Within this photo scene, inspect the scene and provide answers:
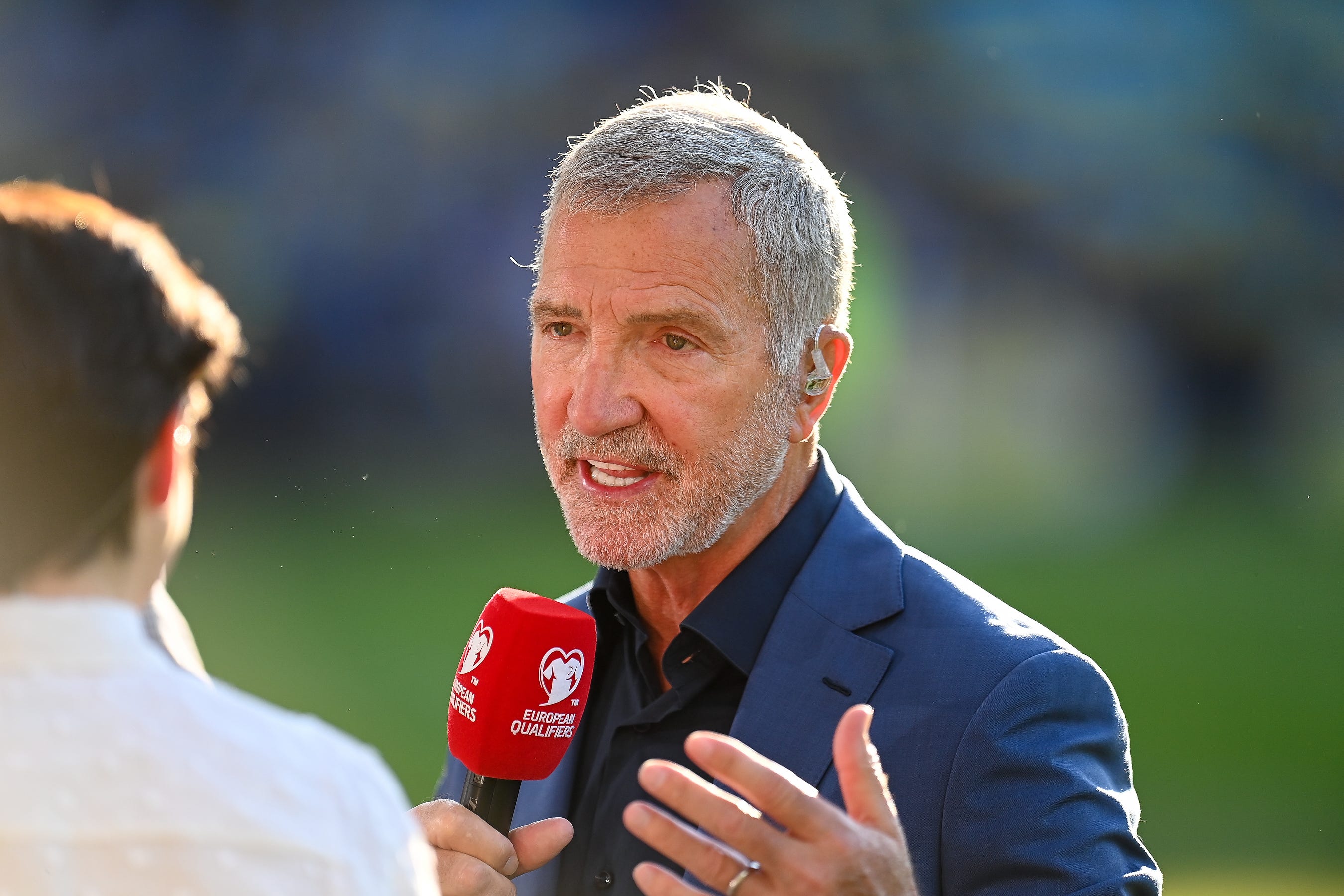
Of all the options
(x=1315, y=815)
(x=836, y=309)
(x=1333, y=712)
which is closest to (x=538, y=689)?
(x=836, y=309)

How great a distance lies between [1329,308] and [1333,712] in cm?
549

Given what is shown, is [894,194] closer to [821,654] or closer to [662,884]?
[821,654]

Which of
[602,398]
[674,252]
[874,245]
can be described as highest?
[874,245]

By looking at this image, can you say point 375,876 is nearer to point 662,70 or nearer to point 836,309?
point 836,309

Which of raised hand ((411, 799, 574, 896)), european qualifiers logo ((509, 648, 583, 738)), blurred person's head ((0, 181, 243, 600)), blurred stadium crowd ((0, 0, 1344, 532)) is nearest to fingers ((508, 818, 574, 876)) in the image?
raised hand ((411, 799, 574, 896))

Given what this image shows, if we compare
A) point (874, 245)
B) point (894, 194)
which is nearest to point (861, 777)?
point (894, 194)

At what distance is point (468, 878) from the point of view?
1387mm

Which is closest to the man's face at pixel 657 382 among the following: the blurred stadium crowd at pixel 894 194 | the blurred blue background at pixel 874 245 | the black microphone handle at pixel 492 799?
the black microphone handle at pixel 492 799

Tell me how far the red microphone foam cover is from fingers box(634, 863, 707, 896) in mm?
377

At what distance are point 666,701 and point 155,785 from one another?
114 cm

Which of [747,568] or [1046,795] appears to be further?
[747,568]

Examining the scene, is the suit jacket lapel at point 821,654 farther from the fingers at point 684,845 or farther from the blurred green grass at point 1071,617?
the blurred green grass at point 1071,617

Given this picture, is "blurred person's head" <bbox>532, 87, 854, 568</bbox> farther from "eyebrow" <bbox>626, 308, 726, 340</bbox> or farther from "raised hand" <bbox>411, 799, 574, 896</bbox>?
"raised hand" <bbox>411, 799, 574, 896</bbox>

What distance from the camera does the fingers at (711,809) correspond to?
1.11m
